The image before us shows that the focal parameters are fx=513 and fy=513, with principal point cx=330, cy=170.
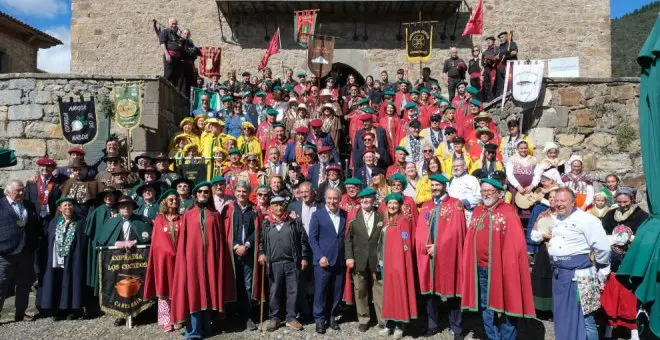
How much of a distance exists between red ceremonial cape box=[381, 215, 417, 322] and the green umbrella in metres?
3.08

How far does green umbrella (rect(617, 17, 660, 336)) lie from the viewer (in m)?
2.22

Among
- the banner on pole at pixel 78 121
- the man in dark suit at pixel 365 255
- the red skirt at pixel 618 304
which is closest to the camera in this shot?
the red skirt at pixel 618 304

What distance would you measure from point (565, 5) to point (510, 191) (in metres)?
9.67

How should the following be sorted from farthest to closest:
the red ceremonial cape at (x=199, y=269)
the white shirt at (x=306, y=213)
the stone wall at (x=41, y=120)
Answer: the stone wall at (x=41, y=120), the white shirt at (x=306, y=213), the red ceremonial cape at (x=199, y=269)

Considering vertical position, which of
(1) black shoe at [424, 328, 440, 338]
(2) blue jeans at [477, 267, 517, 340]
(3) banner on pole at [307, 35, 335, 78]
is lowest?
(1) black shoe at [424, 328, 440, 338]

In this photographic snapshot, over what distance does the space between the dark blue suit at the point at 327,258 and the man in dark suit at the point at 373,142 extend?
2419 millimetres

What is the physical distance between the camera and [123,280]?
558 centimetres

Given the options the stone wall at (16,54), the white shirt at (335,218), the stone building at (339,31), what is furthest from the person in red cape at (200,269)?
the stone wall at (16,54)

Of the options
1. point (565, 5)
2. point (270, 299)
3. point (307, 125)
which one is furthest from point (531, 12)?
point (270, 299)

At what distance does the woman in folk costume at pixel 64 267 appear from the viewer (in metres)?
5.81

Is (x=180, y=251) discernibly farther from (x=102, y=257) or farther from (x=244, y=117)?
(x=244, y=117)

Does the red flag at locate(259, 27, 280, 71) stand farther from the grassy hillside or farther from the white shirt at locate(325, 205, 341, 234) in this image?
the grassy hillside

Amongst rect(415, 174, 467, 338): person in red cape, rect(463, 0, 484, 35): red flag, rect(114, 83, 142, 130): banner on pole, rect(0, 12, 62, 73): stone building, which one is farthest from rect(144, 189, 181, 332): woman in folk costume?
rect(0, 12, 62, 73): stone building

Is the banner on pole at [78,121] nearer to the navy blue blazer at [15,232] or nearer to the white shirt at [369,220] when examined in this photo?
the navy blue blazer at [15,232]
